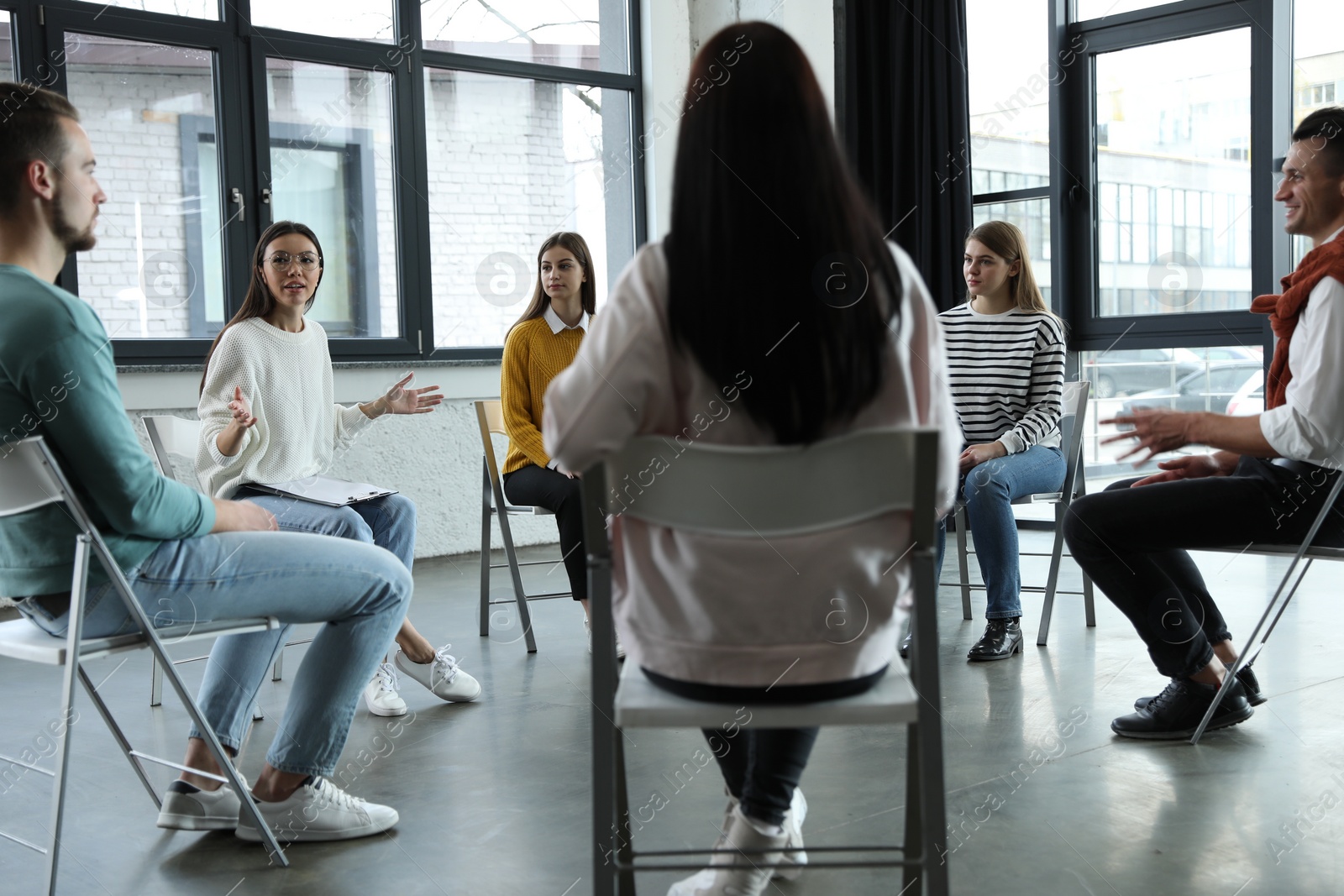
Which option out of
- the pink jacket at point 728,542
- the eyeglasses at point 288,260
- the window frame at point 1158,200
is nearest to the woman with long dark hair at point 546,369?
the eyeglasses at point 288,260

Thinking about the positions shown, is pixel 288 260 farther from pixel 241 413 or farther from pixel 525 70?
pixel 525 70

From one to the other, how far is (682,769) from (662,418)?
115cm

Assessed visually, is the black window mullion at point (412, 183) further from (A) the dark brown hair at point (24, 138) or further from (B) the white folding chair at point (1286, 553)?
(B) the white folding chair at point (1286, 553)

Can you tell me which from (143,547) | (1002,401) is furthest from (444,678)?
(1002,401)

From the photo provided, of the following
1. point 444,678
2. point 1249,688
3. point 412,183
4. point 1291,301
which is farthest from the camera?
point 412,183

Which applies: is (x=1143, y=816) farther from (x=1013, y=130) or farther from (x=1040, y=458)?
(x=1013, y=130)

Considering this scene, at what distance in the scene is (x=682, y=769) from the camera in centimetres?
223

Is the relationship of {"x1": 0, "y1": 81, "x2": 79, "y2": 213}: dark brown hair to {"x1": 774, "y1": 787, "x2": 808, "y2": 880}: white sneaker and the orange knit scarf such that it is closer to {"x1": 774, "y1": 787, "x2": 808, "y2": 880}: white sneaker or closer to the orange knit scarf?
{"x1": 774, "y1": 787, "x2": 808, "y2": 880}: white sneaker

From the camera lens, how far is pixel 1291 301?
2133 mm

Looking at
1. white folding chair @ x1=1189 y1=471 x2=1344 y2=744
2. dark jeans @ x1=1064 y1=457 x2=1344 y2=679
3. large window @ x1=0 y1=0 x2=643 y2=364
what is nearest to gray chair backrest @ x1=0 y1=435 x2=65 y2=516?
dark jeans @ x1=1064 y1=457 x2=1344 y2=679

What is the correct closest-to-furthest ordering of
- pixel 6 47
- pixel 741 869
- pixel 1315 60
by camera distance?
pixel 741 869 → pixel 6 47 → pixel 1315 60

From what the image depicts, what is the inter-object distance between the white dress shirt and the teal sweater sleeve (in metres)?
1.85

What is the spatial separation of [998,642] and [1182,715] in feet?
2.32

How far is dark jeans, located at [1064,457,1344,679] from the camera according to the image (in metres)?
2.19
